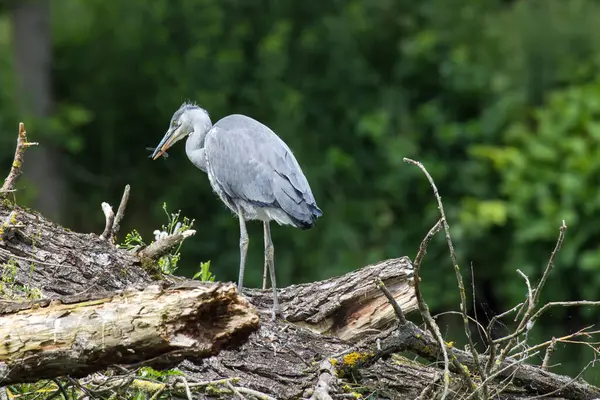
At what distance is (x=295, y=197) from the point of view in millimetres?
4391

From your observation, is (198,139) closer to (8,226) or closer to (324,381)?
(8,226)

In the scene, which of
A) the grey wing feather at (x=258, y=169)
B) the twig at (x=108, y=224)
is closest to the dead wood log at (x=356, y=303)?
the grey wing feather at (x=258, y=169)

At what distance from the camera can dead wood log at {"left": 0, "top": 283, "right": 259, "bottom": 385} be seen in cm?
290

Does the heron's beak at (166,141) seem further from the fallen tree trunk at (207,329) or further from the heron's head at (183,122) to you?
the fallen tree trunk at (207,329)

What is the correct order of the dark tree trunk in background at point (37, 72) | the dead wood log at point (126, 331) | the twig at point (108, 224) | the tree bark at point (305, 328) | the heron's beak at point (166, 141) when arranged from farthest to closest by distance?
the dark tree trunk in background at point (37, 72)
the heron's beak at point (166, 141)
the twig at point (108, 224)
the tree bark at point (305, 328)
the dead wood log at point (126, 331)

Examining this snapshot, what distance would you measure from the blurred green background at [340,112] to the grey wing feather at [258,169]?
5.12 meters

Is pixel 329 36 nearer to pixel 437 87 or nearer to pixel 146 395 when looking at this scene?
pixel 437 87

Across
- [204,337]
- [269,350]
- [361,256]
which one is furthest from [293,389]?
[361,256]

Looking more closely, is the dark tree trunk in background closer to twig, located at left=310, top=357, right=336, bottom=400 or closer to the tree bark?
the tree bark

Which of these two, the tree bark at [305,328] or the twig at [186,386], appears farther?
the tree bark at [305,328]

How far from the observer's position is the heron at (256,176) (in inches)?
174

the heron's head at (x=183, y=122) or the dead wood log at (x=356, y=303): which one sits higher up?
the heron's head at (x=183, y=122)

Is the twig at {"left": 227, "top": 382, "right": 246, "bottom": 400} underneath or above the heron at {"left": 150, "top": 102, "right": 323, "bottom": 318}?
underneath

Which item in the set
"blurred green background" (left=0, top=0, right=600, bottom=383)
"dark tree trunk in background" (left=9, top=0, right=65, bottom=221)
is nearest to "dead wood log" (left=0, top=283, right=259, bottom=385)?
"blurred green background" (left=0, top=0, right=600, bottom=383)
